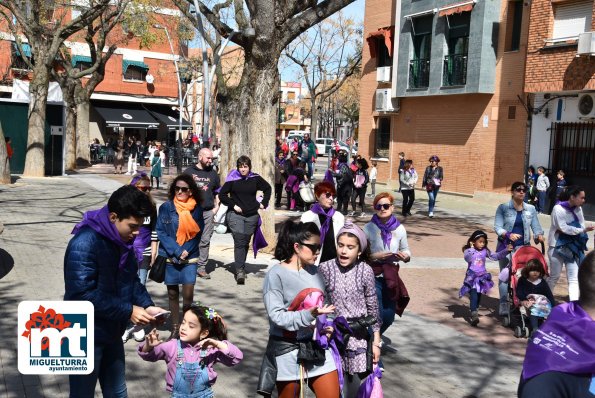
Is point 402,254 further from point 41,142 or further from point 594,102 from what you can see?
point 41,142

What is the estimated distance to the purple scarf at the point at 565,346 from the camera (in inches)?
93.2

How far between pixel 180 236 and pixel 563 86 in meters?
16.7

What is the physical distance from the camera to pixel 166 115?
50.0 meters

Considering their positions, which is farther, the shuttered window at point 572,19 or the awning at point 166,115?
the awning at point 166,115

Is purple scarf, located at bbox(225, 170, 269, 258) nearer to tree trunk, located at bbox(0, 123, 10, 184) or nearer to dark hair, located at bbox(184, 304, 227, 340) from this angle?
dark hair, located at bbox(184, 304, 227, 340)

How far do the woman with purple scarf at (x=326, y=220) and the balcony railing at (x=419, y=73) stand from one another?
21.9 metres

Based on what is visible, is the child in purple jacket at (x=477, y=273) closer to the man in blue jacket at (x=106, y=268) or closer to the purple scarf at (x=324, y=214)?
the purple scarf at (x=324, y=214)

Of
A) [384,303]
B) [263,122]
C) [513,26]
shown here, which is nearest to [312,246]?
[384,303]

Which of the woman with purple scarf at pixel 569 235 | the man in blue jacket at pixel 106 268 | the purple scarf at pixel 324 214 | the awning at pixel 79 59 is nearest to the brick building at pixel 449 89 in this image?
the woman with purple scarf at pixel 569 235

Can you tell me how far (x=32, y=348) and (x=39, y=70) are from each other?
23.4 m

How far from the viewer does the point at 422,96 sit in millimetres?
27922

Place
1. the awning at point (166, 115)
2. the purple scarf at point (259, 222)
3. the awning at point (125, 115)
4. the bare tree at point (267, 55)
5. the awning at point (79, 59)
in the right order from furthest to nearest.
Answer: the awning at point (166, 115) < the awning at point (125, 115) < the awning at point (79, 59) < the bare tree at point (267, 55) < the purple scarf at point (259, 222)

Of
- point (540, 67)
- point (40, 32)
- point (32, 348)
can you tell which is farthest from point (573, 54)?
point (32, 348)

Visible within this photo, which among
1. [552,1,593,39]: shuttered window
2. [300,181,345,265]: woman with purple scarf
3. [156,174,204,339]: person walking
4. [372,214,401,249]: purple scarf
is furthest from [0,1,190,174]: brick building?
[372,214,401,249]: purple scarf
